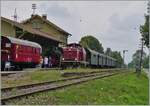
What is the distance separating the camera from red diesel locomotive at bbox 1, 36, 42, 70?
3400 cm

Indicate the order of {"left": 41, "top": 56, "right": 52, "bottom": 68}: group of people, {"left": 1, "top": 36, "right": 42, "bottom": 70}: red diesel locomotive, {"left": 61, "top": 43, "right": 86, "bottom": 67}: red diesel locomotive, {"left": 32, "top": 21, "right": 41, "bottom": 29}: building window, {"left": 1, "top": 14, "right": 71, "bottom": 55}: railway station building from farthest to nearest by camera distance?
{"left": 32, "top": 21, "right": 41, "bottom": 29}: building window, {"left": 1, "top": 14, "right": 71, "bottom": 55}: railway station building, {"left": 41, "top": 56, "right": 52, "bottom": 68}: group of people, {"left": 61, "top": 43, "right": 86, "bottom": 67}: red diesel locomotive, {"left": 1, "top": 36, "right": 42, "bottom": 70}: red diesel locomotive

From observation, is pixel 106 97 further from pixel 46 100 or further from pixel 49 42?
pixel 49 42

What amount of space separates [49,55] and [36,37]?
6765mm

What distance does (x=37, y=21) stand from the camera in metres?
86.1

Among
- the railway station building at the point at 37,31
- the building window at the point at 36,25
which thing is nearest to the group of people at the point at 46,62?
the railway station building at the point at 37,31

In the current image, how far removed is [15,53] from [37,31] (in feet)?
98.3

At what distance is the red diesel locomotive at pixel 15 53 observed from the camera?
34.0 m

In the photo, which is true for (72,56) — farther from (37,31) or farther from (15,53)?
(37,31)

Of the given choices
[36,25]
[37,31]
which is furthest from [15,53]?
[36,25]

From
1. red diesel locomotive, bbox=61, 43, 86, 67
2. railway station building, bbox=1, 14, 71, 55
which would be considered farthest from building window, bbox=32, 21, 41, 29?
red diesel locomotive, bbox=61, 43, 86, 67

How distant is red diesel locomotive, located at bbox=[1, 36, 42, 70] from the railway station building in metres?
11.3

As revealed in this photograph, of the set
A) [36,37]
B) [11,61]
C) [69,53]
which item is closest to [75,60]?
[69,53]

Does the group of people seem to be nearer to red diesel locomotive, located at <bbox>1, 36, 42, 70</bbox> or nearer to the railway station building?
the railway station building

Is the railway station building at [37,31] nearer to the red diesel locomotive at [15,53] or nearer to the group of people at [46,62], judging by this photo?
the group of people at [46,62]
